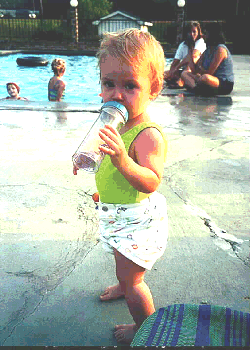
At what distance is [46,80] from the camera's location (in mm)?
15531

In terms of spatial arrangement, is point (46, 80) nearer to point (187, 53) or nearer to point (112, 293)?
point (187, 53)

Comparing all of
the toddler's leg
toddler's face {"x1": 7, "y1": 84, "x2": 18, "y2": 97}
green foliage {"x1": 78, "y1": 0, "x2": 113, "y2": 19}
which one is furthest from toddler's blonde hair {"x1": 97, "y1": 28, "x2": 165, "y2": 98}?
green foliage {"x1": 78, "y1": 0, "x2": 113, "y2": 19}

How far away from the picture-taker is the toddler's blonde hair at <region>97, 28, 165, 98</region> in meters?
1.58

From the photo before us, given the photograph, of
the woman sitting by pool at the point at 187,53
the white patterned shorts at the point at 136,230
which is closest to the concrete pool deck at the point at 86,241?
the white patterned shorts at the point at 136,230

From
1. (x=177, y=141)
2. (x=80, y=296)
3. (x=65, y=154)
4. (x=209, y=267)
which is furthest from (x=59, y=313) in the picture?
(x=177, y=141)

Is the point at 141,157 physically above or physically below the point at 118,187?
above

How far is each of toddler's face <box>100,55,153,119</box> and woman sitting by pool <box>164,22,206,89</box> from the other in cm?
720

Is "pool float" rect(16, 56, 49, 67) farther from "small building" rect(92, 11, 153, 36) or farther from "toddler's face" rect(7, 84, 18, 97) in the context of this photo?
"small building" rect(92, 11, 153, 36)

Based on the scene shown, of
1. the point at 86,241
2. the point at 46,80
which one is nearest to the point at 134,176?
the point at 86,241

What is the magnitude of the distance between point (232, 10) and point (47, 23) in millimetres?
14537

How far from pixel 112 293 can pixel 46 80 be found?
14510 millimetres

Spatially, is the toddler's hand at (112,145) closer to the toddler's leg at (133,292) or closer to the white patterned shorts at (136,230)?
Result: the white patterned shorts at (136,230)

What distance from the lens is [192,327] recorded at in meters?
1.60

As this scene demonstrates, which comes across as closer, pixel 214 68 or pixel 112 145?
pixel 112 145
